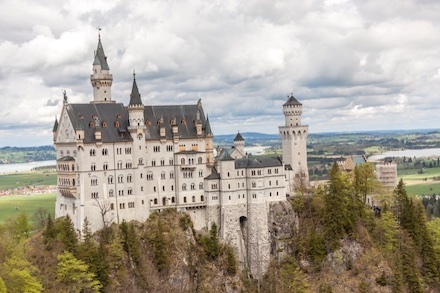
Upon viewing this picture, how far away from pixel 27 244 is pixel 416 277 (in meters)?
67.9

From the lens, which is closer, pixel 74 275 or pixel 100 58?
pixel 74 275

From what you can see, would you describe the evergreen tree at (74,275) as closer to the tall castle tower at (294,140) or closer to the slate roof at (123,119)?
the slate roof at (123,119)

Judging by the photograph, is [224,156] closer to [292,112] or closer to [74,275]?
[292,112]

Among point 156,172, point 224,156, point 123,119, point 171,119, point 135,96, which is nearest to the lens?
point 135,96

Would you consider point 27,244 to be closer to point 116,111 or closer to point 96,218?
point 96,218

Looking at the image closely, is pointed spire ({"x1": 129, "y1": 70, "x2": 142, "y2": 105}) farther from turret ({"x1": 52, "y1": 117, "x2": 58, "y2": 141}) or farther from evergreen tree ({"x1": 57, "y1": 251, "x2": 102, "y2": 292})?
evergreen tree ({"x1": 57, "y1": 251, "x2": 102, "y2": 292})

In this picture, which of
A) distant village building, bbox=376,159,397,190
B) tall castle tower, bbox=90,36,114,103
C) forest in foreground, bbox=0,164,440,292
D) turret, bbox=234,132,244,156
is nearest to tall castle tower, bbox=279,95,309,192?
forest in foreground, bbox=0,164,440,292

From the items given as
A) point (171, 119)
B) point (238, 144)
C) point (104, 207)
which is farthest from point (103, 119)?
point (238, 144)

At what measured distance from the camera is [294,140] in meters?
124

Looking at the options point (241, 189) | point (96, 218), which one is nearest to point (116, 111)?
point (96, 218)

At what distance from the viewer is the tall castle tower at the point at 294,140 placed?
12350 centimetres

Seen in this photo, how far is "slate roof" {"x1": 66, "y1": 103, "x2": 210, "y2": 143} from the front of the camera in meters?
105

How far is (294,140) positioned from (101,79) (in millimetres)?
39778

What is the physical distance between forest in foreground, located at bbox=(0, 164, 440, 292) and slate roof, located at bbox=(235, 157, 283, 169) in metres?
8.07
